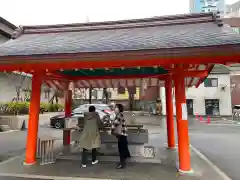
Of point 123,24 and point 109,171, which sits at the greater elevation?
point 123,24

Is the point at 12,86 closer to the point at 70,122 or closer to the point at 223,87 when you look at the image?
the point at 70,122

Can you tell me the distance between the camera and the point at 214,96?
26266 mm

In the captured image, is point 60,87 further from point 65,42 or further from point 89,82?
point 65,42

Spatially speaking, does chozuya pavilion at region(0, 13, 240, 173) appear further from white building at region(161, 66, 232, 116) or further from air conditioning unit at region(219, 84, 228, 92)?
air conditioning unit at region(219, 84, 228, 92)

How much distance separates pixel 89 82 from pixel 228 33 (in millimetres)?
5613

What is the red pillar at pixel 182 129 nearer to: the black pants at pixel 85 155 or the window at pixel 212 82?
the black pants at pixel 85 155

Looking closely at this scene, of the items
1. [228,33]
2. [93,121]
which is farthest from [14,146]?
[228,33]

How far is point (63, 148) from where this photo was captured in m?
7.43

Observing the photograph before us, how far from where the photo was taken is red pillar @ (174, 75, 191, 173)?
5059 mm

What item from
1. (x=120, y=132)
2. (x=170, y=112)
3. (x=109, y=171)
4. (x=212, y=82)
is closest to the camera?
(x=109, y=171)

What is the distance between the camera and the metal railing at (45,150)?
5.93 metres

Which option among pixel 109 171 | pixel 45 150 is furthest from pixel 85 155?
pixel 45 150

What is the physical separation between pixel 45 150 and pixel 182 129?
4.35 m

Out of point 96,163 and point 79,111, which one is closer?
point 96,163
